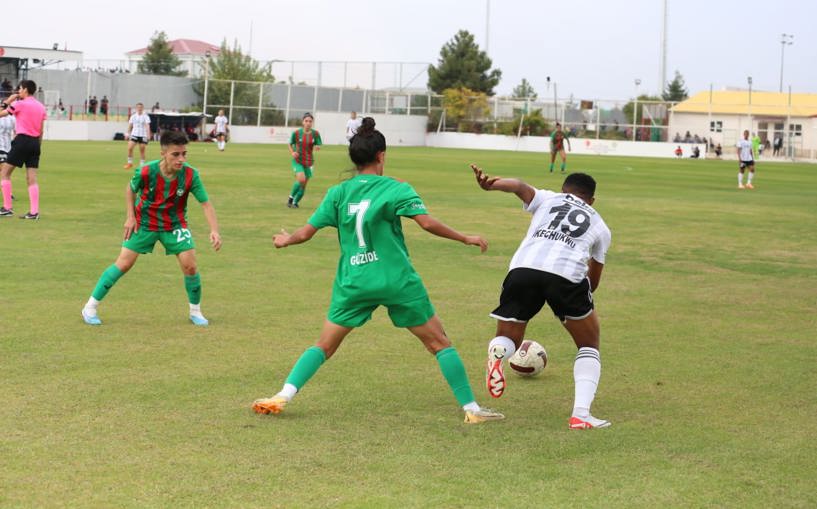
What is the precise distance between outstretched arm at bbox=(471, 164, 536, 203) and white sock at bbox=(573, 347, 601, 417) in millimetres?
1050

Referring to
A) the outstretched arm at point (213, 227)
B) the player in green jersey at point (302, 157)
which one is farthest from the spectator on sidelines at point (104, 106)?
the outstretched arm at point (213, 227)

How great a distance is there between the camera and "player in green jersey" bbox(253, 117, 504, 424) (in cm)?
658

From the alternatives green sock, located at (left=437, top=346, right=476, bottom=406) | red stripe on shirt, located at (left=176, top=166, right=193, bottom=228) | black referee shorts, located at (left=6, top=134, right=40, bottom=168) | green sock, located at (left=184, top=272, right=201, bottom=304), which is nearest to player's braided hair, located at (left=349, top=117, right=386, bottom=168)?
green sock, located at (left=437, top=346, right=476, bottom=406)

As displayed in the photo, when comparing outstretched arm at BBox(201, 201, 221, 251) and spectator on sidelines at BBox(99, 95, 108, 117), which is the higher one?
spectator on sidelines at BBox(99, 95, 108, 117)

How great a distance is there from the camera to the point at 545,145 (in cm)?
7200

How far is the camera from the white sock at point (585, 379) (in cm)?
669

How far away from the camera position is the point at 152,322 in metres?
9.90

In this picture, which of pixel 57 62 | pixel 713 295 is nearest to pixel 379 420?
pixel 713 295

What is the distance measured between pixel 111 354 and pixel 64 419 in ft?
6.55

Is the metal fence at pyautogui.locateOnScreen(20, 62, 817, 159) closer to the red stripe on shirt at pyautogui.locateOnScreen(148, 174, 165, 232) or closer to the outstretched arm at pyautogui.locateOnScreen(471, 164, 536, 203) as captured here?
Answer: the red stripe on shirt at pyautogui.locateOnScreen(148, 174, 165, 232)

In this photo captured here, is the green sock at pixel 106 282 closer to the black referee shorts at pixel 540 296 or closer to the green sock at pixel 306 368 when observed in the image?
the green sock at pixel 306 368

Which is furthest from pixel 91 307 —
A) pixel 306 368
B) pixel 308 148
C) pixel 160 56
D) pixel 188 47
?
pixel 188 47

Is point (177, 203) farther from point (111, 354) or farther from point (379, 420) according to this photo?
point (379, 420)

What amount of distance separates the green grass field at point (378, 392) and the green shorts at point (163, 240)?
0.68 meters
